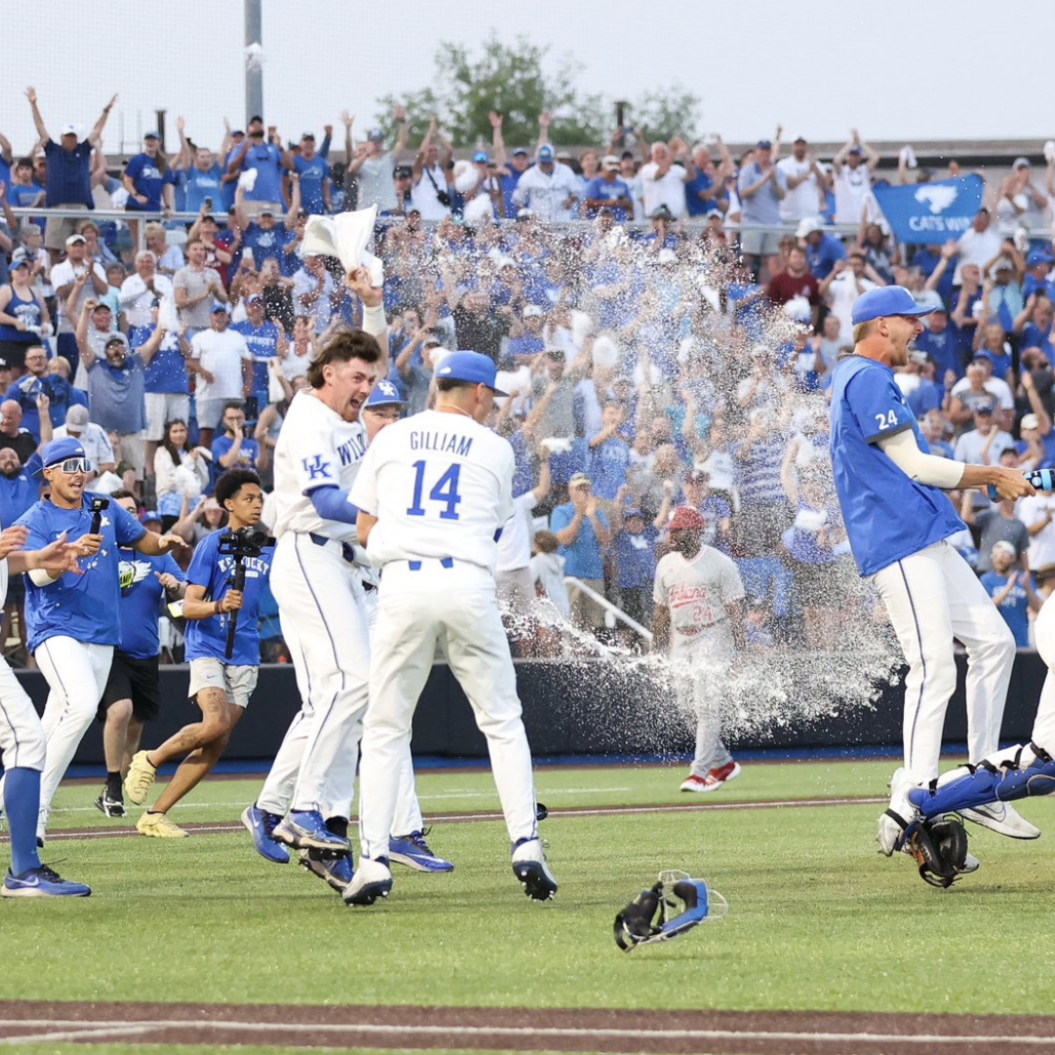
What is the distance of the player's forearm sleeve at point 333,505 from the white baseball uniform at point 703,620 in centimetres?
736

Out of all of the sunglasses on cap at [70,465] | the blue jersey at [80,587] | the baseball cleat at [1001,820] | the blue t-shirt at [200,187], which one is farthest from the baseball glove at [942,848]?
the blue t-shirt at [200,187]

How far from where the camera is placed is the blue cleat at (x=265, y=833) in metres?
9.66

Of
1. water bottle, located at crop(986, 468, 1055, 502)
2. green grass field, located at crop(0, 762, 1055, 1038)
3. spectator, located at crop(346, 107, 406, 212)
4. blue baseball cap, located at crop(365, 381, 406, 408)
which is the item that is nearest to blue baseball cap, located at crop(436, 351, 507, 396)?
blue baseball cap, located at crop(365, 381, 406, 408)

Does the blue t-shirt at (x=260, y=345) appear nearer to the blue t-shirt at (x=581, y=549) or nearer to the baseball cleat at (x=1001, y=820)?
the blue t-shirt at (x=581, y=549)

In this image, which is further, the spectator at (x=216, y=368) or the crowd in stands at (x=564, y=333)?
the spectator at (x=216, y=368)

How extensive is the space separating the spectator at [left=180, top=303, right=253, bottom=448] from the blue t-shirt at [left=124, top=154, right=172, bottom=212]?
3.35m

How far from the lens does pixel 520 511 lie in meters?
19.2

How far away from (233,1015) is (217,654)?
7387 millimetres

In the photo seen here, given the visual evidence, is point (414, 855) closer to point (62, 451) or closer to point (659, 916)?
point (62, 451)

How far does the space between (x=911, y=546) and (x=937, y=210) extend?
17331mm

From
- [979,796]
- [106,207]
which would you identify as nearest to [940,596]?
[979,796]

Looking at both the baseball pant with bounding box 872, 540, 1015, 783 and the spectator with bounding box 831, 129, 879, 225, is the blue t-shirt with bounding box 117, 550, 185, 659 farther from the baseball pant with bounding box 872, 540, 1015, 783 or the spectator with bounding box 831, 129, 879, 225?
the spectator with bounding box 831, 129, 879, 225

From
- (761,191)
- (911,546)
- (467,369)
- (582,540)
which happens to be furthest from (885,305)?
(761,191)

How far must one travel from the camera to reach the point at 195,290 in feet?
67.1
